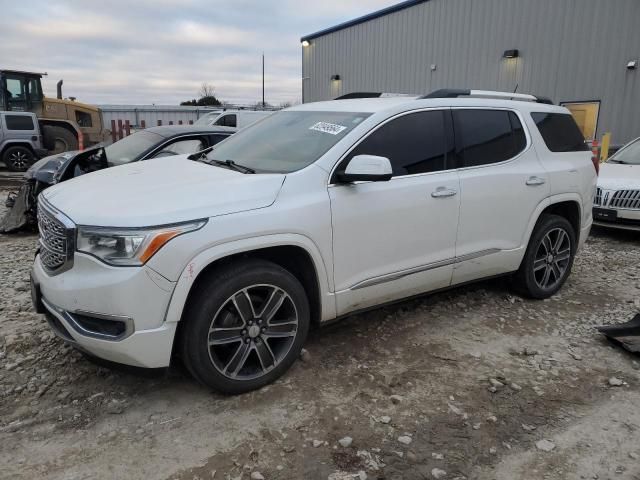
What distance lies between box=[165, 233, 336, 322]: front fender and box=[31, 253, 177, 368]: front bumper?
5cm

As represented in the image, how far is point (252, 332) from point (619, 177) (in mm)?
6253

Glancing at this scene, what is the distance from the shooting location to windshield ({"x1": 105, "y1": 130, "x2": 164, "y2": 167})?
6395mm

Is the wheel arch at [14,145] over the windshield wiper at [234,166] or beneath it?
beneath

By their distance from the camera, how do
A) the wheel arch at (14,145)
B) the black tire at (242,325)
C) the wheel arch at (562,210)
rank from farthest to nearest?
the wheel arch at (14,145) < the wheel arch at (562,210) < the black tire at (242,325)

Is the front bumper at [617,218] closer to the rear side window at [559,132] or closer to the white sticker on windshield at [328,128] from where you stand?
the rear side window at [559,132]

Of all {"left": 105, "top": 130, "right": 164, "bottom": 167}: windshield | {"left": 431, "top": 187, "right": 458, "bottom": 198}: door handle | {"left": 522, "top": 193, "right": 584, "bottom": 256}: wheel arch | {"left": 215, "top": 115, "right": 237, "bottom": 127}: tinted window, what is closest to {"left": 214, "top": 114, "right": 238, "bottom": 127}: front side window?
{"left": 215, "top": 115, "right": 237, "bottom": 127}: tinted window

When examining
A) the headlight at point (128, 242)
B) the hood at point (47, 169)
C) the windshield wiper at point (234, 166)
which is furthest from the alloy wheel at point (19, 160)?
the headlight at point (128, 242)

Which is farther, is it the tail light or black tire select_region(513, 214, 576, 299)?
the tail light

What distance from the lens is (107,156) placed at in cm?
676

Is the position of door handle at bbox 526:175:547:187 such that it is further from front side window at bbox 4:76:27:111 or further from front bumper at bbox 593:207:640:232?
front side window at bbox 4:76:27:111

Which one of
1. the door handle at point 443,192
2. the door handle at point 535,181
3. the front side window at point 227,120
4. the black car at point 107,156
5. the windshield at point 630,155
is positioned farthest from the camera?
the front side window at point 227,120

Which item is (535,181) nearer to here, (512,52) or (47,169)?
(47,169)

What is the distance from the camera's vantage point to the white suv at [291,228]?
2621 mm

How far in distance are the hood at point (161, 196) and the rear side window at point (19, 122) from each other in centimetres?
1360
